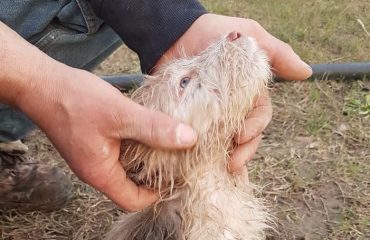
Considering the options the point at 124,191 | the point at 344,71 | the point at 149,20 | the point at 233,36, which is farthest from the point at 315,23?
the point at 124,191

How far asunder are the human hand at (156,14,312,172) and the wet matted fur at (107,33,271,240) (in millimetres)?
40

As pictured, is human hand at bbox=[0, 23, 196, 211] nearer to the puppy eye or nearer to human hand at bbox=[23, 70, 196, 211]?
human hand at bbox=[23, 70, 196, 211]

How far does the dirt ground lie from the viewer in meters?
2.60

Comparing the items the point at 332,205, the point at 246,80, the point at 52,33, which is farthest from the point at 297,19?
the point at 246,80

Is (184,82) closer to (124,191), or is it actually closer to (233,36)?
(233,36)

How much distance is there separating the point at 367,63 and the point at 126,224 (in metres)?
1.78

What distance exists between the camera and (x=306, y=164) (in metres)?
2.85

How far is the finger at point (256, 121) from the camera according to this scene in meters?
1.91

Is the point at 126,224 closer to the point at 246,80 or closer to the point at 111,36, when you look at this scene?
the point at 246,80

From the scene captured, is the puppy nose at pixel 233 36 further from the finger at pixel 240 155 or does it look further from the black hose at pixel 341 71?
the black hose at pixel 341 71

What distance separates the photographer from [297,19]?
12.9 ft

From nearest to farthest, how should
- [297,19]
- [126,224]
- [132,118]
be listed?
[132,118]
[126,224]
[297,19]

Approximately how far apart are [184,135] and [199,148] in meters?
0.17

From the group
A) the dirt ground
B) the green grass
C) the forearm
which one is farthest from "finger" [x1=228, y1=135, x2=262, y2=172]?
the green grass
